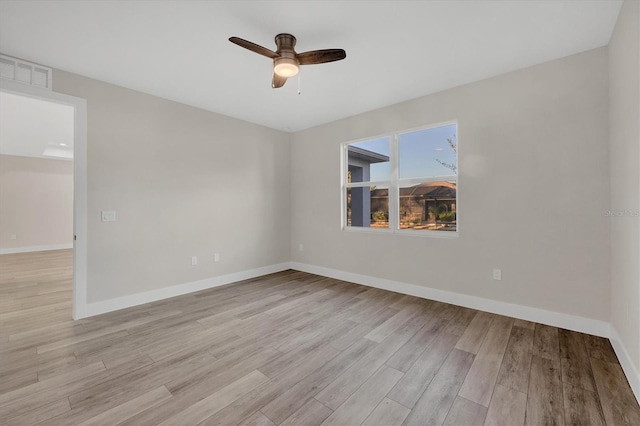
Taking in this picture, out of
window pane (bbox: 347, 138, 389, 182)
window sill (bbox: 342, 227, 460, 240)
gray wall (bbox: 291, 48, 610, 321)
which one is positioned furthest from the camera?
window pane (bbox: 347, 138, 389, 182)

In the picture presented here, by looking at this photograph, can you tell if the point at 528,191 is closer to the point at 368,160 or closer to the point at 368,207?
the point at 368,207

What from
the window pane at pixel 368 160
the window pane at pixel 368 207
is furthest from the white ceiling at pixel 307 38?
the window pane at pixel 368 207

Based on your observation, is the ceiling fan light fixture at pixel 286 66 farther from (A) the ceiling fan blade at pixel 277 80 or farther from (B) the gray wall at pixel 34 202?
(B) the gray wall at pixel 34 202

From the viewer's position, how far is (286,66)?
2.29 meters

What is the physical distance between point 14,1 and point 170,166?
6.50ft

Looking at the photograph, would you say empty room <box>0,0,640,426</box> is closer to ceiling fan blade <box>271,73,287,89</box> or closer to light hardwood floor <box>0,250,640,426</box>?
light hardwood floor <box>0,250,640,426</box>

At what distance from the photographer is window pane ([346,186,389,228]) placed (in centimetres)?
407

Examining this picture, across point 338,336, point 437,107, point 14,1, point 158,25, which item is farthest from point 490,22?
point 14,1

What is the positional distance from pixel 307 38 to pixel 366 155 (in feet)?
7.39

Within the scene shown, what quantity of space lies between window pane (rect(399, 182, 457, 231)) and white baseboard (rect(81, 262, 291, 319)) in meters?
2.65

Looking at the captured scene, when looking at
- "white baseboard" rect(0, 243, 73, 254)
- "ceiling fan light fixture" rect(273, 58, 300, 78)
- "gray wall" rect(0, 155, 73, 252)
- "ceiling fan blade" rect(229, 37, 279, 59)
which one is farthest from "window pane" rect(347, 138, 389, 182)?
"white baseboard" rect(0, 243, 73, 254)

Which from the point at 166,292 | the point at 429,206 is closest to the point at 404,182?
the point at 429,206

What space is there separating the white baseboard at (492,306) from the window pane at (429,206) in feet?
2.74

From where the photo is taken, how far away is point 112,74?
294 centimetres
